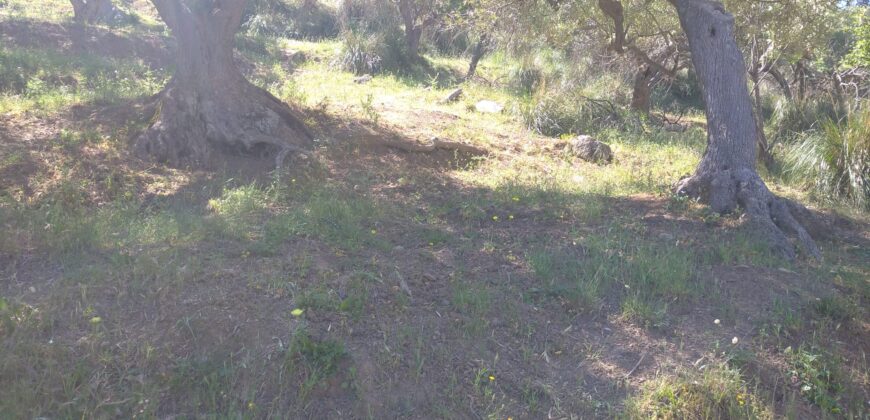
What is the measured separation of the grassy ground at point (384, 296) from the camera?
13.7 ft

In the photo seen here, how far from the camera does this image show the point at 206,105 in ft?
26.2

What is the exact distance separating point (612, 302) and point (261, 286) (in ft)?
8.40

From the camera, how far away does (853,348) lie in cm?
504

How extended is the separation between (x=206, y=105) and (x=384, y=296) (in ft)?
13.5

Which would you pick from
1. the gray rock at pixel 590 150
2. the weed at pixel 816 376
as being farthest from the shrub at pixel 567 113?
the weed at pixel 816 376

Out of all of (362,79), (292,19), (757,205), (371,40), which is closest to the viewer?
(757,205)

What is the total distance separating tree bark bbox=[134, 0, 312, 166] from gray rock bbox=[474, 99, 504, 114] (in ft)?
17.9

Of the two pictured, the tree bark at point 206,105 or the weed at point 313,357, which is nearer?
the weed at point 313,357

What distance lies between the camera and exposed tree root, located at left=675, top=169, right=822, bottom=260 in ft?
21.1

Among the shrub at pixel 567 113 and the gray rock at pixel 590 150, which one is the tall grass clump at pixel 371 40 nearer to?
the shrub at pixel 567 113

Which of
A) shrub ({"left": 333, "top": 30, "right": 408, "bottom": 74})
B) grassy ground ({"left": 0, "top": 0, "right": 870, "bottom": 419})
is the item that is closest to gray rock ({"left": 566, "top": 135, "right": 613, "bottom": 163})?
grassy ground ({"left": 0, "top": 0, "right": 870, "bottom": 419})

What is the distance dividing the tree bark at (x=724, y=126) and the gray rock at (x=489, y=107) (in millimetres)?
5491

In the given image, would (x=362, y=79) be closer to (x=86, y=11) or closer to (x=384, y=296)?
(x=86, y=11)

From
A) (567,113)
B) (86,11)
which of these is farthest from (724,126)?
(86,11)
